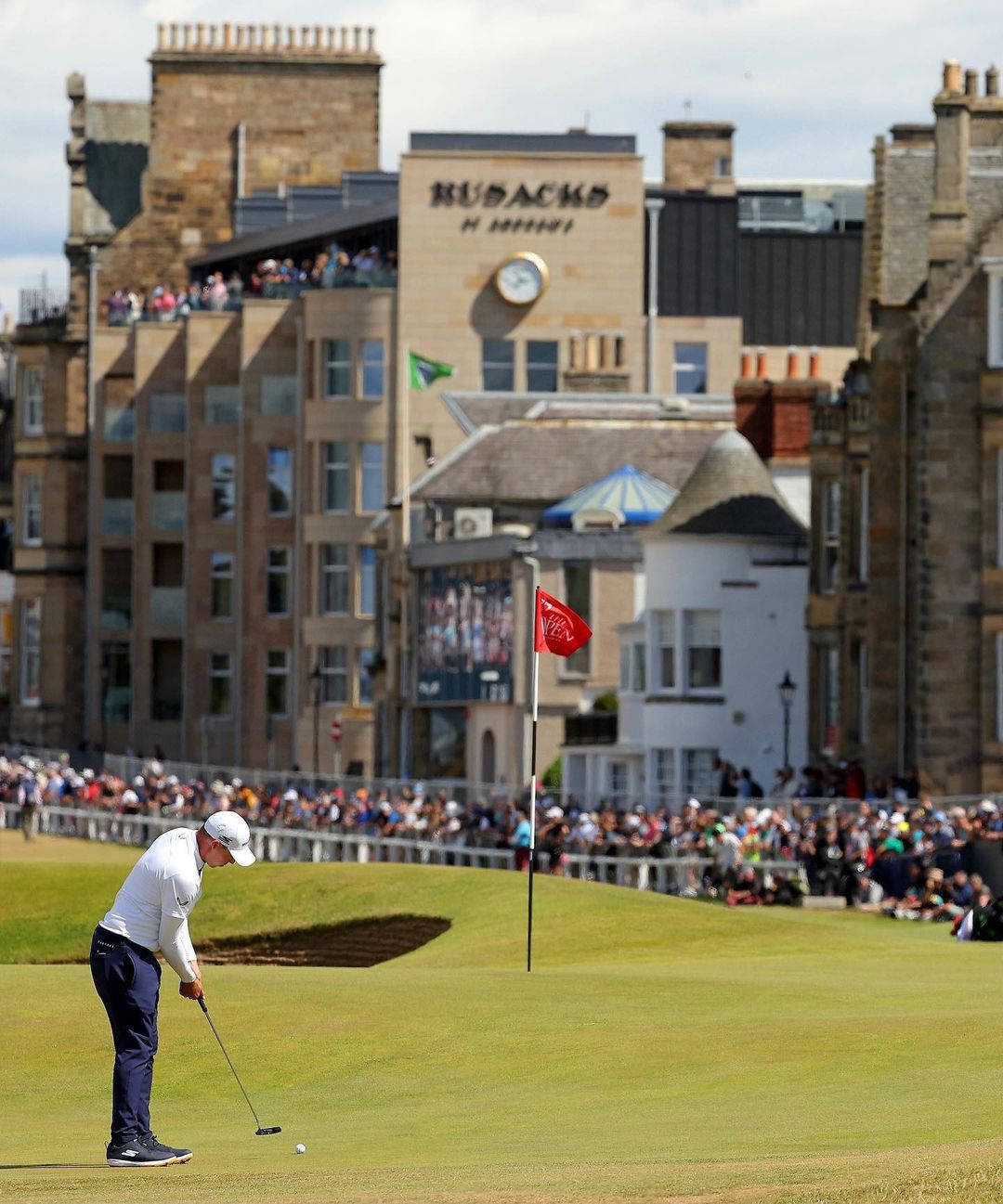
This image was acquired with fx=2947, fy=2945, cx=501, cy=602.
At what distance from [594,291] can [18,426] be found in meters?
29.1

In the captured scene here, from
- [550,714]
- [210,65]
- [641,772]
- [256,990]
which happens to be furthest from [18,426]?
[256,990]

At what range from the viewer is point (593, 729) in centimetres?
6575

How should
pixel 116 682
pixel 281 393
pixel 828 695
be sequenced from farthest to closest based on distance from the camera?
pixel 116 682 → pixel 281 393 → pixel 828 695

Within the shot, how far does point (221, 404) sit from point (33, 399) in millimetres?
13560

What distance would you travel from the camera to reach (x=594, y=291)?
90312 millimetres

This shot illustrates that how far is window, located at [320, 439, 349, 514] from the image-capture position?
92.2 meters

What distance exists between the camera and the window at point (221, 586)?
101 meters

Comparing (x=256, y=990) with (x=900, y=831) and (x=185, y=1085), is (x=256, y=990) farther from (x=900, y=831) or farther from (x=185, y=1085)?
(x=900, y=831)

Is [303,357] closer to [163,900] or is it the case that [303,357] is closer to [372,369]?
[372,369]

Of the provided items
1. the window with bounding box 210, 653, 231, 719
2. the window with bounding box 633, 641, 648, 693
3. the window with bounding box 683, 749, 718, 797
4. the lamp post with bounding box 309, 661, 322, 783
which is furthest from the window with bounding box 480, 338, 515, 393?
the window with bounding box 683, 749, 718, 797

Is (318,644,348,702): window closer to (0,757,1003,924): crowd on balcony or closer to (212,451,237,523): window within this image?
(212,451,237,523): window

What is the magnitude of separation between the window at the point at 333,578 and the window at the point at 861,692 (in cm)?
3786

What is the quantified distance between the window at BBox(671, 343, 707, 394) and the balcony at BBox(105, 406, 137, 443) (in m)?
23.0

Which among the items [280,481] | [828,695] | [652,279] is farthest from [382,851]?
[280,481]
